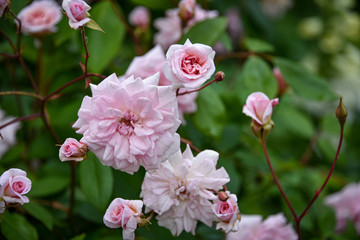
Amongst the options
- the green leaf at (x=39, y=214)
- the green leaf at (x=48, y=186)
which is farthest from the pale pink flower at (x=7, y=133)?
the green leaf at (x=39, y=214)

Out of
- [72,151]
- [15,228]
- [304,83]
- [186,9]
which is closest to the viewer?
[72,151]

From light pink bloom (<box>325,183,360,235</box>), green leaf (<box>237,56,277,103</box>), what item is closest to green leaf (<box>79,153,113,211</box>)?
green leaf (<box>237,56,277,103</box>)

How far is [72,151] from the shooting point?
1.56 feet

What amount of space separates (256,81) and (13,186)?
1.57 feet

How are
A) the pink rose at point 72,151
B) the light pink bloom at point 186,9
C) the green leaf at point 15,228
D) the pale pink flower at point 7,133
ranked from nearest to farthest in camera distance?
the pink rose at point 72,151
the green leaf at point 15,228
the light pink bloom at point 186,9
the pale pink flower at point 7,133

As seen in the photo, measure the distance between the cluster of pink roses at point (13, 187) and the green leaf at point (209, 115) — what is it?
34 cm

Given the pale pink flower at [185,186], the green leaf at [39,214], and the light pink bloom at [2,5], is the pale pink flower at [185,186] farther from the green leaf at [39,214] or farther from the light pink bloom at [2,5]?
the light pink bloom at [2,5]

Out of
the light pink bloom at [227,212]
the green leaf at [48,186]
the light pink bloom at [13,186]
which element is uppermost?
the light pink bloom at [13,186]

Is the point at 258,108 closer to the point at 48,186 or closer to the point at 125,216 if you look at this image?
the point at 125,216

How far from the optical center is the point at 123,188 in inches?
29.1

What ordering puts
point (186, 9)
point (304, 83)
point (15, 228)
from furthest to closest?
point (304, 83) → point (186, 9) → point (15, 228)

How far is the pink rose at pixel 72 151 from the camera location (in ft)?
1.57

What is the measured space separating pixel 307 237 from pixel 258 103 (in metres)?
0.45

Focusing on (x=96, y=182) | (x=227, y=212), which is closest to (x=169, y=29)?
(x=96, y=182)
